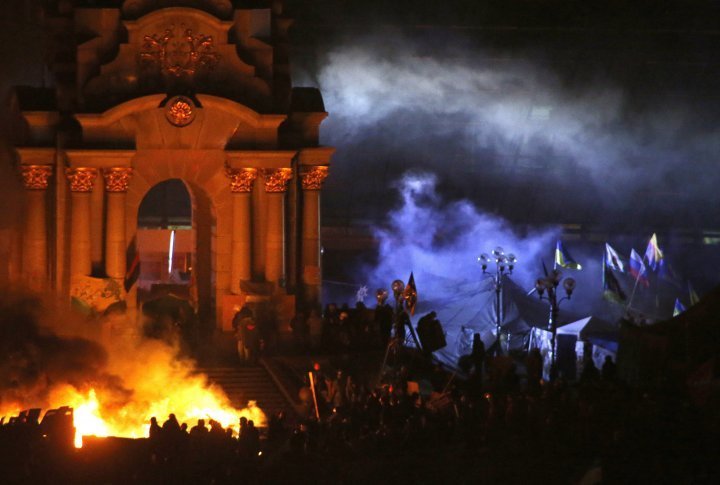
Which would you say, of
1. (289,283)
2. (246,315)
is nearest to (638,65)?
(289,283)

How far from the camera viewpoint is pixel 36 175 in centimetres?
4325

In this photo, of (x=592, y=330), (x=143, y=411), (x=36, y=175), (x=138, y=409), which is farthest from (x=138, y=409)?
(x=592, y=330)

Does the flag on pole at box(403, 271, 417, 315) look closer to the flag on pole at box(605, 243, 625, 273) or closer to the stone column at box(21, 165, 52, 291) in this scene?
the flag on pole at box(605, 243, 625, 273)

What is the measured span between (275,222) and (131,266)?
497cm

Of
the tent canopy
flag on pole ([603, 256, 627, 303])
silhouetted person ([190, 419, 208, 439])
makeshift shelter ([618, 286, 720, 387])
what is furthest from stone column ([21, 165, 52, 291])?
makeshift shelter ([618, 286, 720, 387])

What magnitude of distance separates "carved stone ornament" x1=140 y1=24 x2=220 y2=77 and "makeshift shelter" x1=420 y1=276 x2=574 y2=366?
1323cm

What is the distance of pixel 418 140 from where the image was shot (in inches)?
2424

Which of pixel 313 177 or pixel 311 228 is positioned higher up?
pixel 313 177

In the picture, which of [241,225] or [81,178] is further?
[241,225]

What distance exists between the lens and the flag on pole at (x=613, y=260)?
46.2 metres

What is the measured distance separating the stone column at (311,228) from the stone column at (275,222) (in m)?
1.04

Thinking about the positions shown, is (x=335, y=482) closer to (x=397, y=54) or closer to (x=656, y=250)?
(x=656, y=250)

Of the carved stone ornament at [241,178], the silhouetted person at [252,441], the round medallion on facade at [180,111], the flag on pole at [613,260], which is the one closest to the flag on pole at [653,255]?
the flag on pole at [613,260]

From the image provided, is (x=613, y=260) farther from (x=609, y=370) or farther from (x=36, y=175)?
(x=36, y=175)
